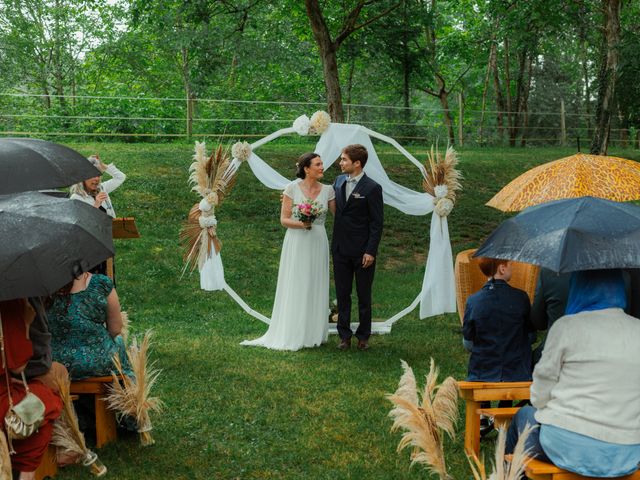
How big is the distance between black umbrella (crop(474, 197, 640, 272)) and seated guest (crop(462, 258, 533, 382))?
115 centimetres

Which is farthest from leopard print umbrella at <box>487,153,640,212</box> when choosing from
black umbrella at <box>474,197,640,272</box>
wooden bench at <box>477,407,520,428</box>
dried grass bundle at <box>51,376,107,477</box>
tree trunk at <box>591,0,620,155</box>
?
tree trunk at <box>591,0,620,155</box>

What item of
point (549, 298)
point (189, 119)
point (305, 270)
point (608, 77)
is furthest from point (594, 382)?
point (189, 119)

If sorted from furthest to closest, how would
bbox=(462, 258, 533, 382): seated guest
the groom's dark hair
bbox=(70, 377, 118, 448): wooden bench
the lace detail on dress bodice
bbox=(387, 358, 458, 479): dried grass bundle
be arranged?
the lace detail on dress bodice → the groom's dark hair → bbox=(70, 377, 118, 448): wooden bench → bbox=(462, 258, 533, 382): seated guest → bbox=(387, 358, 458, 479): dried grass bundle

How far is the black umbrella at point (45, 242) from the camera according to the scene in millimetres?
→ 4266

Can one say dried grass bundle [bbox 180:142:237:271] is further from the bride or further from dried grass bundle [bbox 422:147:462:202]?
dried grass bundle [bbox 422:147:462:202]

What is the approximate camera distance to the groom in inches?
367

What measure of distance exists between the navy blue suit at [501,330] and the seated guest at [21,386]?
2.66m

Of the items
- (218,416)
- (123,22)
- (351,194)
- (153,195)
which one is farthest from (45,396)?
(123,22)

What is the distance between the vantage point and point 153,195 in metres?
17.5

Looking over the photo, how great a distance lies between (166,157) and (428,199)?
10.7m

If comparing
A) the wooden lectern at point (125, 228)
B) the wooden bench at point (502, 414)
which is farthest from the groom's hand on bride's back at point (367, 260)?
the wooden bench at point (502, 414)

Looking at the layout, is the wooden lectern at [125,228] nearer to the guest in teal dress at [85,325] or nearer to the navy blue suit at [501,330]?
the guest in teal dress at [85,325]

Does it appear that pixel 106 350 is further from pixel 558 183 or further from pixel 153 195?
pixel 153 195

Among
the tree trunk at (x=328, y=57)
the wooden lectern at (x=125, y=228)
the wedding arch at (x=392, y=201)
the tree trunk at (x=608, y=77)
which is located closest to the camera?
the wooden lectern at (x=125, y=228)
